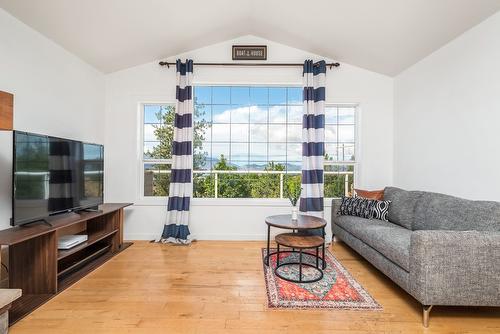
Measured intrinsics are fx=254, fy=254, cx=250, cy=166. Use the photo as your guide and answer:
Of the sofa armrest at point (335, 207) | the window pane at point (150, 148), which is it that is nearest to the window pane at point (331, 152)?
the sofa armrest at point (335, 207)

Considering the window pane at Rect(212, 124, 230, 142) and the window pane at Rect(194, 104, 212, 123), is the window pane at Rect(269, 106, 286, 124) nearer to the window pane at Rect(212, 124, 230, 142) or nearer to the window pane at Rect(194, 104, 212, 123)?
the window pane at Rect(212, 124, 230, 142)

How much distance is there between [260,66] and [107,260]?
3.30 meters

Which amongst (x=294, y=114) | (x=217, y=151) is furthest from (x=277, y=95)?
(x=217, y=151)

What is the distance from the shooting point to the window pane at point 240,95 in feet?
13.0

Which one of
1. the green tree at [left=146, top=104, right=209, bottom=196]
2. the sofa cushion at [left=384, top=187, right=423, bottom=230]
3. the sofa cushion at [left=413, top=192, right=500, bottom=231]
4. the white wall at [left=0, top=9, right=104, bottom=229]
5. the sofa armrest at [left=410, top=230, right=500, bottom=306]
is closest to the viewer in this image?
the sofa armrest at [left=410, top=230, right=500, bottom=306]

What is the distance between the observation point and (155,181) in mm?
3949

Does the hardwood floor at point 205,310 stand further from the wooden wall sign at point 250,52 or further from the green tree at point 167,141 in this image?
the wooden wall sign at point 250,52

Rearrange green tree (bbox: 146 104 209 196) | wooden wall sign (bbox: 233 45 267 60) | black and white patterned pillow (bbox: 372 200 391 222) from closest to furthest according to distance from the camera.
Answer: black and white patterned pillow (bbox: 372 200 391 222) → wooden wall sign (bbox: 233 45 267 60) → green tree (bbox: 146 104 209 196)

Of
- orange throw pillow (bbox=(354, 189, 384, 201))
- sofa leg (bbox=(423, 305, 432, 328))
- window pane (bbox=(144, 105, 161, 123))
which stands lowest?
sofa leg (bbox=(423, 305, 432, 328))

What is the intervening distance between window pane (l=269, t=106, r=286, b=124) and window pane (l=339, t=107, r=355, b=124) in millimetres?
905

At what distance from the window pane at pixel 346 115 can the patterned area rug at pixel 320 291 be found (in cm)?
224

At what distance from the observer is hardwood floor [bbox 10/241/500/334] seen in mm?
1790

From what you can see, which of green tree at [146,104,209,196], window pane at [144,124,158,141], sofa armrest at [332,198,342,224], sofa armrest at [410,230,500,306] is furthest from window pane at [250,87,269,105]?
sofa armrest at [410,230,500,306]

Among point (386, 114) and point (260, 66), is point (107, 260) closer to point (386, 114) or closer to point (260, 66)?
point (260, 66)
